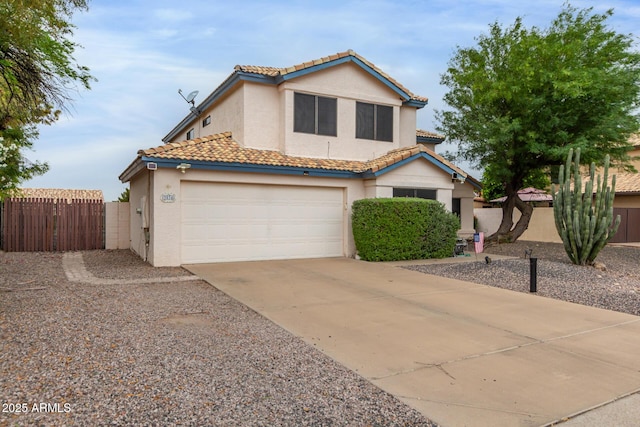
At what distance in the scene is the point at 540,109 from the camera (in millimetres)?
18047

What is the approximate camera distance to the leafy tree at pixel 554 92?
17047 mm

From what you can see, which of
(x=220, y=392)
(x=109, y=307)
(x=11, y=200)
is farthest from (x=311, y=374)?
(x=11, y=200)

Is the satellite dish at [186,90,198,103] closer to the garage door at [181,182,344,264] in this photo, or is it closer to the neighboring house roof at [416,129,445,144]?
the garage door at [181,182,344,264]

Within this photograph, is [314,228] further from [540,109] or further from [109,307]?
[540,109]

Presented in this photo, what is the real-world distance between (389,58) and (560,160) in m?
8.62

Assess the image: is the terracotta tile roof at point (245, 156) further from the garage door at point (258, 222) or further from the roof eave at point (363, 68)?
the roof eave at point (363, 68)

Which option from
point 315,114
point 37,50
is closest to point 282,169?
point 315,114

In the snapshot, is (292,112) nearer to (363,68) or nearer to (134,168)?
(363,68)

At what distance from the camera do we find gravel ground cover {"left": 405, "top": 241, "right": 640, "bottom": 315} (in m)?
8.91

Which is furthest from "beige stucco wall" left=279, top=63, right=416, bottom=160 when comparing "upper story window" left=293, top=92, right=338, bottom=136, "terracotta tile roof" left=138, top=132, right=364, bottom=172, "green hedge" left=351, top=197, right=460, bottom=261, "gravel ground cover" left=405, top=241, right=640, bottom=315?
"gravel ground cover" left=405, top=241, right=640, bottom=315

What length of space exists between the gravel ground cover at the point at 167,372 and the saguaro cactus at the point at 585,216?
10125mm

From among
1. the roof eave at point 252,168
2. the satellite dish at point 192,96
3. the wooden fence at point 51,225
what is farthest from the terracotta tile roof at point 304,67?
the wooden fence at point 51,225

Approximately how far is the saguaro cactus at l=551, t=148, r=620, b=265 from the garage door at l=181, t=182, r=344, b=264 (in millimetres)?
6982

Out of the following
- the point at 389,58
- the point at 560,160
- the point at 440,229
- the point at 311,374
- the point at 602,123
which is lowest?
the point at 311,374
